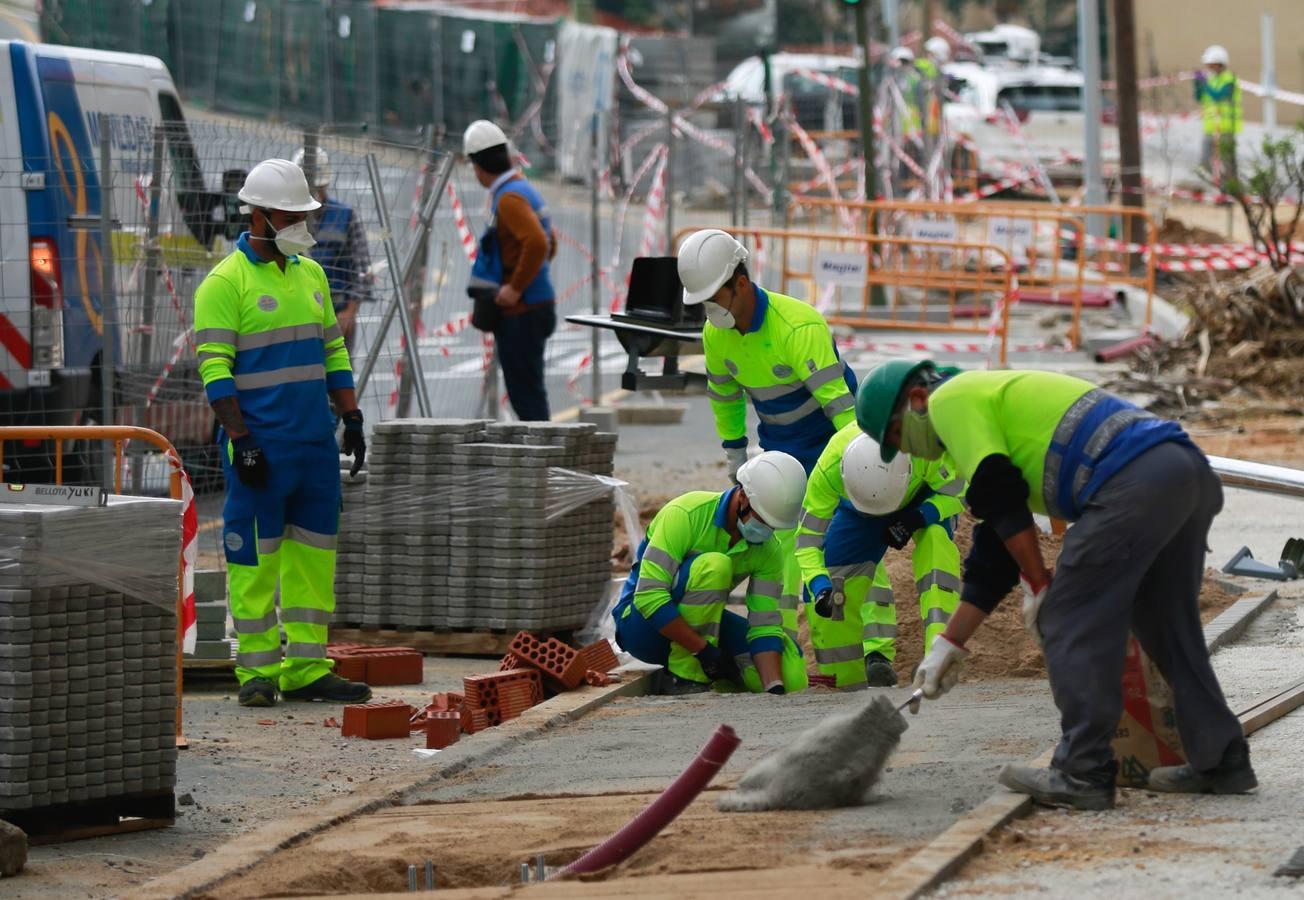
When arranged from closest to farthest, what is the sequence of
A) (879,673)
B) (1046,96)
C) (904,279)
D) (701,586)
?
A: (701,586) → (879,673) → (904,279) → (1046,96)

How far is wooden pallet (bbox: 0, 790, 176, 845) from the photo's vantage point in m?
6.41

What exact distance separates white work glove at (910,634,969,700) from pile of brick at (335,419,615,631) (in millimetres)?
3938

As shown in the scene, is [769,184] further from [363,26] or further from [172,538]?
[172,538]

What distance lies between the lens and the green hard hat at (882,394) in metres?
5.91

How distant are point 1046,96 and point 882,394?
131 feet

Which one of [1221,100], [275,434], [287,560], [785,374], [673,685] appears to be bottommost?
[673,685]

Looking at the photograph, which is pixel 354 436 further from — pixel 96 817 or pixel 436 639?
pixel 96 817

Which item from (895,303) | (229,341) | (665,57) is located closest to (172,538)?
(229,341)

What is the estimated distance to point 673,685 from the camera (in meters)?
9.26

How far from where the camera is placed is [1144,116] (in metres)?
42.9

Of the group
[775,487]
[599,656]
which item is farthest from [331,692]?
[775,487]

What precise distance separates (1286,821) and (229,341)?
474 cm

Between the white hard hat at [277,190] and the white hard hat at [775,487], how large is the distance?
2.15 meters

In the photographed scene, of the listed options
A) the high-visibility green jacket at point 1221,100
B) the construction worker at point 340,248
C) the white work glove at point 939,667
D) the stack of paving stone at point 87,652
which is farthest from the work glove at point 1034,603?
the high-visibility green jacket at point 1221,100
